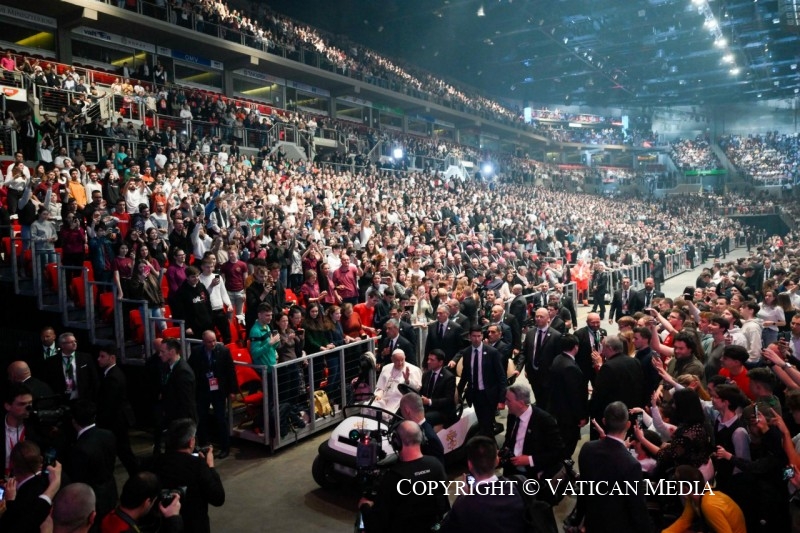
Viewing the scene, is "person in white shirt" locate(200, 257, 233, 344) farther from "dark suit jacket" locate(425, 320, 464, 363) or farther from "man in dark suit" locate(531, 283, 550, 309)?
"man in dark suit" locate(531, 283, 550, 309)

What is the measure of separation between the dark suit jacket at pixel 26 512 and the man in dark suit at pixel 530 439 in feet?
10.9

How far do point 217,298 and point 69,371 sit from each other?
251 cm

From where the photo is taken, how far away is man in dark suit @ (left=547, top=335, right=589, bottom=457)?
5.80 m

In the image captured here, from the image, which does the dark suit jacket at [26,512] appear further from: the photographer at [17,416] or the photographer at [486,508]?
the photographer at [486,508]

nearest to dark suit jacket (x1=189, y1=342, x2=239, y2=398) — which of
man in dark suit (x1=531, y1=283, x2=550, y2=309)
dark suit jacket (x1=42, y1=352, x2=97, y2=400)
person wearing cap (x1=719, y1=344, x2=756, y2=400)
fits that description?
dark suit jacket (x1=42, y1=352, x2=97, y2=400)

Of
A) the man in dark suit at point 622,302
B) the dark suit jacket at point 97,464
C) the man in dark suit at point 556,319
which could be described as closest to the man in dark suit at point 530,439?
the dark suit jacket at point 97,464

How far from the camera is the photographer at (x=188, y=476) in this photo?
3873 millimetres

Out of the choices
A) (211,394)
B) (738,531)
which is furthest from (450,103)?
(738,531)

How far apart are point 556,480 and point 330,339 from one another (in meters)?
4.25

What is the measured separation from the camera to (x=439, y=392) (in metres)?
6.59

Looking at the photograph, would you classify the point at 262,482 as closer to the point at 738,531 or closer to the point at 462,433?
the point at 462,433

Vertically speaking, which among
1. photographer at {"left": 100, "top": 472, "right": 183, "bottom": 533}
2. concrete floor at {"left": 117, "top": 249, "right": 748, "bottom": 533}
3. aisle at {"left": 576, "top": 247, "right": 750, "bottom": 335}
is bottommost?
concrete floor at {"left": 117, "top": 249, "right": 748, "bottom": 533}

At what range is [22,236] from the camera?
989 cm

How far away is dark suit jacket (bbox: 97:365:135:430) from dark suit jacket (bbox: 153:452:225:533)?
7.94 ft
